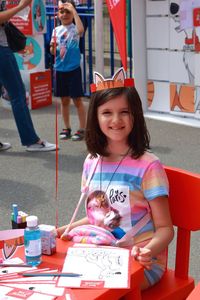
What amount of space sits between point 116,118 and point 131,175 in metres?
0.24

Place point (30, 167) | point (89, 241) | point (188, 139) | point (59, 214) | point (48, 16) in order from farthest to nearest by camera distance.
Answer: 1. point (48, 16)
2. point (188, 139)
3. point (30, 167)
4. point (59, 214)
5. point (89, 241)

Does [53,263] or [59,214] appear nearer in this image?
[53,263]

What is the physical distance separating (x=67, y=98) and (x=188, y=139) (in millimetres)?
1436

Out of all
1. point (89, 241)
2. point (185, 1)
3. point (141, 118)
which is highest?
point (185, 1)

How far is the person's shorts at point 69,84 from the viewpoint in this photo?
22.6ft

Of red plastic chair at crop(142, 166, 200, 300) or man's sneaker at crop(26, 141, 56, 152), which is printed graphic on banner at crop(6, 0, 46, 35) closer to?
man's sneaker at crop(26, 141, 56, 152)

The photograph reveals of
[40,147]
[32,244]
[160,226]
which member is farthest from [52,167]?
[32,244]

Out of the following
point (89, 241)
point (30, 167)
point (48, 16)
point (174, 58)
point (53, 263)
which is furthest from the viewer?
point (48, 16)

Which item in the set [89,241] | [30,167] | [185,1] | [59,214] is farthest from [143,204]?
[185,1]

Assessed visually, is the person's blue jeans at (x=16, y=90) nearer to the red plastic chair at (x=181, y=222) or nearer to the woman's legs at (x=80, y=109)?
the woman's legs at (x=80, y=109)

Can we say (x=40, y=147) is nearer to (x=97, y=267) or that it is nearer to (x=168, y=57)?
(x=168, y=57)

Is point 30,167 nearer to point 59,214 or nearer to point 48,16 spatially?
point 59,214

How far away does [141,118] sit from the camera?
254cm

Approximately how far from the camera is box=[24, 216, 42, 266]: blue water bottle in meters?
2.22
